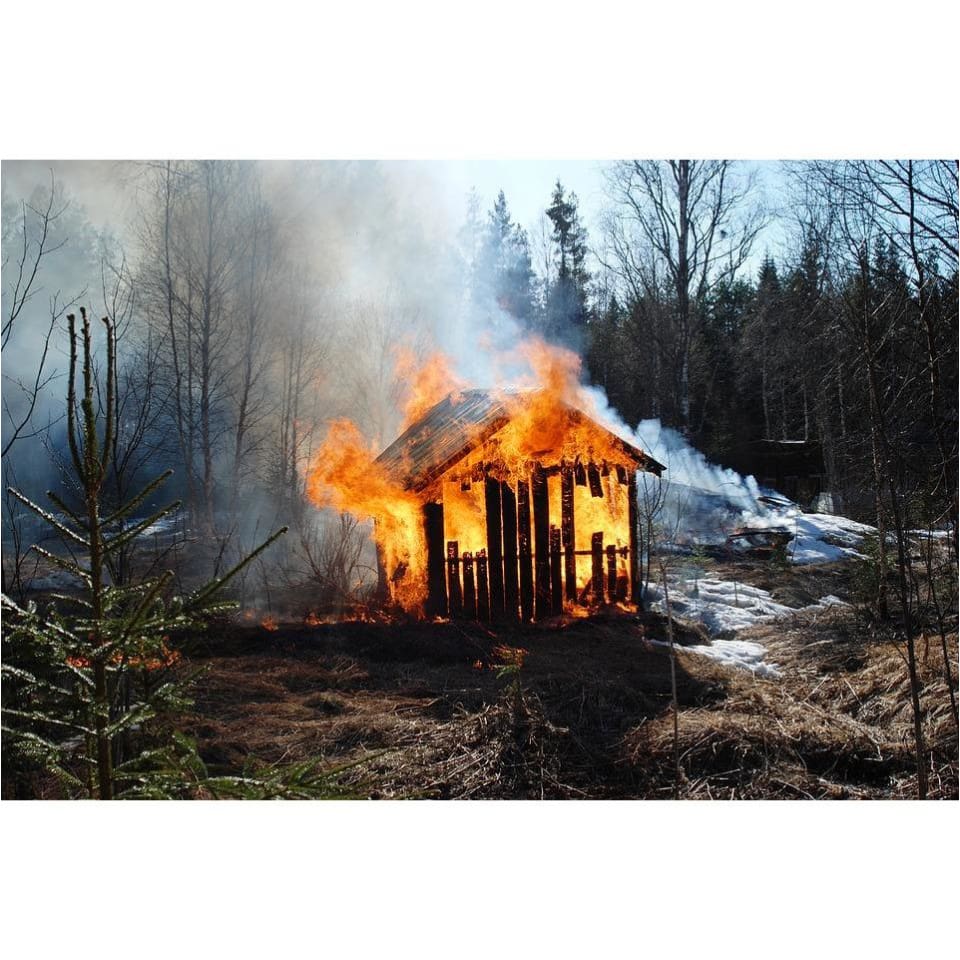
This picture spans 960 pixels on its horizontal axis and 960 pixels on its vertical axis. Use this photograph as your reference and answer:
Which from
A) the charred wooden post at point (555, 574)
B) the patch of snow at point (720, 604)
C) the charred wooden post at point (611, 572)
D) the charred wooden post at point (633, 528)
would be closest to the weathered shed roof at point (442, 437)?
the charred wooden post at point (633, 528)

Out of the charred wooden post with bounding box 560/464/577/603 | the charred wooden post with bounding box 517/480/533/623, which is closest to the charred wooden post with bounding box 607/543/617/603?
the charred wooden post with bounding box 560/464/577/603

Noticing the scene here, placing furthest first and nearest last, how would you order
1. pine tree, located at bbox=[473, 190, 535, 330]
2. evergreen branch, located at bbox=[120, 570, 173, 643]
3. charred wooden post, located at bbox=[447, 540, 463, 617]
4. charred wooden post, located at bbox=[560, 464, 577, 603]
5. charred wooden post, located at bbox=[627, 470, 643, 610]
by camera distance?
charred wooden post, located at bbox=[627, 470, 643, 610] < charred wooden post, located at bbox=[560, 464, 577, 603] < charred wooden post, located at bbox=[447, 540, 463, 617] < pine tree, located at bbox=[473, 190, 535, 330] < evergreen branch, located at bbox=[120, 570, 173, 643]

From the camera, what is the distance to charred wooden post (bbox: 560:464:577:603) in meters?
4.71

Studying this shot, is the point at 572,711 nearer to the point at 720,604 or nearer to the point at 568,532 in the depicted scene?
the point at 568,532

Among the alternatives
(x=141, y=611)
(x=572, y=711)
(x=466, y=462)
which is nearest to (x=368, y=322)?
(x=466, y=462)

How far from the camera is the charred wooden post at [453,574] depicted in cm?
459

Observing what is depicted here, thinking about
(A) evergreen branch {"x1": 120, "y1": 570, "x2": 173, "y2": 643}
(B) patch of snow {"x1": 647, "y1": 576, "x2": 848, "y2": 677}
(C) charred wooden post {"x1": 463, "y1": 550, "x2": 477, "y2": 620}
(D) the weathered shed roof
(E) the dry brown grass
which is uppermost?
(D) the weathered shed roof

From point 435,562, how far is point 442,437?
0.72m

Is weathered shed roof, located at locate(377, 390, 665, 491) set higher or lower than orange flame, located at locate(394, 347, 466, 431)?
lower

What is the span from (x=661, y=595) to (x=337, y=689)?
6.53ft

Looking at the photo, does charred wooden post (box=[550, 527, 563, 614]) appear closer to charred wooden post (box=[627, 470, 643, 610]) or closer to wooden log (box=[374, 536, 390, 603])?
charred wooden post (box=[627, 470, 643, 610])

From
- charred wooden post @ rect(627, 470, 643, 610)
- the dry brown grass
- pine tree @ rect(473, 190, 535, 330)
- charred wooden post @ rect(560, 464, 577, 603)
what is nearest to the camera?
the dry brown grass

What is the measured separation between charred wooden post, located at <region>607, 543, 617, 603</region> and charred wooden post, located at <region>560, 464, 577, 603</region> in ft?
0.71
